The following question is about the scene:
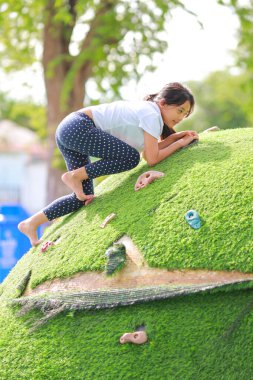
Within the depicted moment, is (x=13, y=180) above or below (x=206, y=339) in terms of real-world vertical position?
below

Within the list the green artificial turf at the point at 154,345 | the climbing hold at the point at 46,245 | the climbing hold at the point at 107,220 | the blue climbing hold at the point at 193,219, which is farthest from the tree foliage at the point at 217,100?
the green artificial turf at the point at 154,345

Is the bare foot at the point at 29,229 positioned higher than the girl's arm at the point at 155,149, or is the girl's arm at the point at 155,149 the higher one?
the girl's arm at the point at 155,149

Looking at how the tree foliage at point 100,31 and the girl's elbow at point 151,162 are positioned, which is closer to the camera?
the girl's elbow at point 151,162

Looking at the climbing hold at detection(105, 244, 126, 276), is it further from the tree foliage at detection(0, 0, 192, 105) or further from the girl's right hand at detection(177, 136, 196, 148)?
the tree foliage at detection(0, 0, 192, 105)

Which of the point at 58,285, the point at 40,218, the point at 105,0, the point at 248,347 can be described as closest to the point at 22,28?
the point at 105,0

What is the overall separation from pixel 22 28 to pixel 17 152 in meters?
25.2

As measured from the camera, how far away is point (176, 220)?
3.07 meters

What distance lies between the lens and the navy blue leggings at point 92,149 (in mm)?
3719

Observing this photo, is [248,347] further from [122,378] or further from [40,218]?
[40,218]

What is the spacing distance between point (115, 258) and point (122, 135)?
101cm

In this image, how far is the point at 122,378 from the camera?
A: 2760 millimetres

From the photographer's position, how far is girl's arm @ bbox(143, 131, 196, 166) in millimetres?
3652

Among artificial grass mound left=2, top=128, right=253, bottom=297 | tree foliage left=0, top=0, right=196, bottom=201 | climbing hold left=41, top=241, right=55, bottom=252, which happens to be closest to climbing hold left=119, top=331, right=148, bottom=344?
artificial grass mound left=2, top=128, right=253, bottom=297

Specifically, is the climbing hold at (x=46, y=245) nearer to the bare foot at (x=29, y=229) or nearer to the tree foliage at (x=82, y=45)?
the bare foot at (x=29, y=229)
